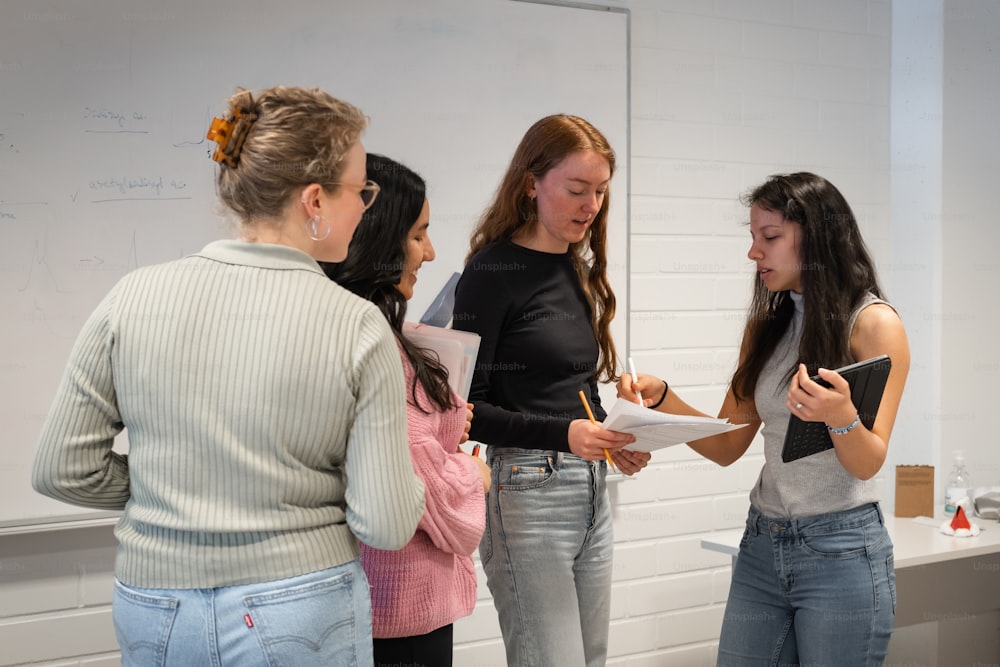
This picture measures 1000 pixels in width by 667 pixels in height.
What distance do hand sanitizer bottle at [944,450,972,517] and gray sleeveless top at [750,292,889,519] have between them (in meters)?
1.42

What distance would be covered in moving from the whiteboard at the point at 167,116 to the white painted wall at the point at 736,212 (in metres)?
0.55

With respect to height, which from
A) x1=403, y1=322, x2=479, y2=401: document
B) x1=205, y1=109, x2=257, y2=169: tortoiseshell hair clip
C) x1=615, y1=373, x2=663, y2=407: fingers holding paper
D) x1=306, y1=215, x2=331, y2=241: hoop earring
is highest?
x1=205, y1=109, x2=257, y2=169: tortoiseshell hair clip

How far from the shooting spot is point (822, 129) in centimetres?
336

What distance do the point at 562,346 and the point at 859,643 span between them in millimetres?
788

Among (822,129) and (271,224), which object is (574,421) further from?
(822,129)

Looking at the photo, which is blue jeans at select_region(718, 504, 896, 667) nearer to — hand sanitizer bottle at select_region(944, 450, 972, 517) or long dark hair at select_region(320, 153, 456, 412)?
long dark hair at select_region(320, 153, 456, 412)

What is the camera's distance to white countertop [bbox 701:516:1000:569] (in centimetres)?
255

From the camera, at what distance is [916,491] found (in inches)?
123

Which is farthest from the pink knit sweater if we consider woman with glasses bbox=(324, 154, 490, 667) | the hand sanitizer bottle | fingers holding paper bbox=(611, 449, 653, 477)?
the hand sanitizer bottle

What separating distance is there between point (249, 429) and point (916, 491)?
2654mm

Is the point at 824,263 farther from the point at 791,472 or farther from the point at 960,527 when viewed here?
the point at 960,527

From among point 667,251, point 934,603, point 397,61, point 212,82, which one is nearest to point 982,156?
point 667,251

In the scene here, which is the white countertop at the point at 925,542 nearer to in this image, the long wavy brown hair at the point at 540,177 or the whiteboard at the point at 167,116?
the long wavy brown hair at the point at 540,177

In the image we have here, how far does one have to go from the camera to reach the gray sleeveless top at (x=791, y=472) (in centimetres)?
177
